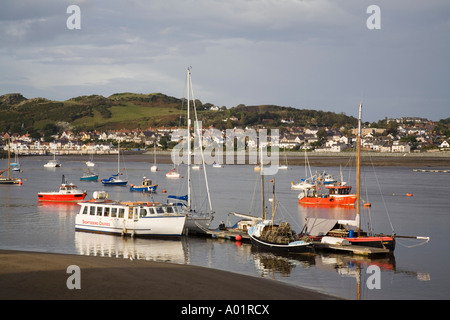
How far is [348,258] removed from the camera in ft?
92.8

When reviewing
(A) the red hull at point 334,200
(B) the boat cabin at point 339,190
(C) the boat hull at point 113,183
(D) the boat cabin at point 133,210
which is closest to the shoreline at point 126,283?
(D) the boat cabin at point 133,210

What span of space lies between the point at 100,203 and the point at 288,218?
52.8ft

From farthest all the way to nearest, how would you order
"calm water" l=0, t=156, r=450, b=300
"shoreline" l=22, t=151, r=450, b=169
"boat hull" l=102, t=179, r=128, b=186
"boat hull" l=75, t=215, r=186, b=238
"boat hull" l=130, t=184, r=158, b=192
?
"shoreline" l=22, t=151, r=450, b=169, "boat hull" l=102, t=179, r=128, b=186, "boat hull" l=130, t=184, r=158, b=192, "boat hull" l=75, t=215, r=186, b=238, "calm water" l=0, t=156, r=450, b=300

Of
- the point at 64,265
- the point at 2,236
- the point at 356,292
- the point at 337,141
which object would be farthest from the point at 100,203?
the point at 337,141

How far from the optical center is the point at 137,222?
111ft

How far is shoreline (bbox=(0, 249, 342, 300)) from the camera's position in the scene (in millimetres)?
17359

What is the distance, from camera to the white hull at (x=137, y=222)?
1323 inches

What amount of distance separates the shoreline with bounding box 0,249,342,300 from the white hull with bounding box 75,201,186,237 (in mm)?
9640

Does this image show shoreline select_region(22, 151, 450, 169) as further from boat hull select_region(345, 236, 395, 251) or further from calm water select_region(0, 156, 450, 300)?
boat hull select_region(345, 236, 395, 251)

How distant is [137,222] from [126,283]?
14.9m

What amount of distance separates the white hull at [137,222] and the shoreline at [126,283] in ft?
31.6

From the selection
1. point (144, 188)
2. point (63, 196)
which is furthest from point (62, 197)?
point (144, 188)

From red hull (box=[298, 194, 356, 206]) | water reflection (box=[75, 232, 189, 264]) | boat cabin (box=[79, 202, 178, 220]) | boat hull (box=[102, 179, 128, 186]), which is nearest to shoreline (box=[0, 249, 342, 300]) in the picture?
water reflection (box=[75, 232, 189, 264])

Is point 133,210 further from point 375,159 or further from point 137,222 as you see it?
point 375,159
